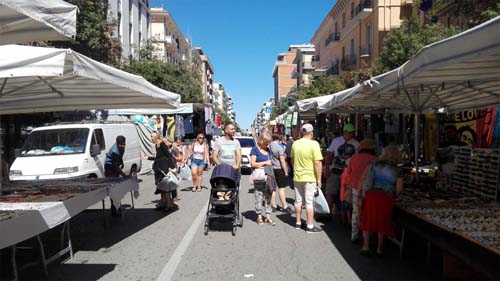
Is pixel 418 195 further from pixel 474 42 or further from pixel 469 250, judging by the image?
pixel 474 42

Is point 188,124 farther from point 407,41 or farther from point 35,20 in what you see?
point 35,20

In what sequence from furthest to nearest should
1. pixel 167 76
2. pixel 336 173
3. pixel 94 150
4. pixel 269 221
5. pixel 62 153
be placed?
pixel 167 76, pixel 94 150, pixel 62 153, pixel 336 173, pixel 269 221

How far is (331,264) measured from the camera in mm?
6109

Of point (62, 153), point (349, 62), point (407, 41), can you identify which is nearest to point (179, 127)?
point (407, 41)

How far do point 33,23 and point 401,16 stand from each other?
32042 mm

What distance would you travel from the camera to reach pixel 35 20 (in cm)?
438

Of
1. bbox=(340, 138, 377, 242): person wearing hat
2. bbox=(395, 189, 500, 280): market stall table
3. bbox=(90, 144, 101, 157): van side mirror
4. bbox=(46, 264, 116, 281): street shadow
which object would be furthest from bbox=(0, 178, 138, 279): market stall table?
bbox=(395, 189, 500, 280): market stall table

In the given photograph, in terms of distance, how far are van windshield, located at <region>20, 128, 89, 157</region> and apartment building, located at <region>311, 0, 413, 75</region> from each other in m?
23.7

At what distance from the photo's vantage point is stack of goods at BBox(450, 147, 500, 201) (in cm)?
676

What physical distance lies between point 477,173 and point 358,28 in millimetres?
33783

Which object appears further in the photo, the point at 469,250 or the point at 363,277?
the point at 363,277

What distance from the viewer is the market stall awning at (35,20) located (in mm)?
4071

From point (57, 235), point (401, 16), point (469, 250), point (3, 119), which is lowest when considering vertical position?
point (57, 235)

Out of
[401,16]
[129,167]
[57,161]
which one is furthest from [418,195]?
[401,16]
